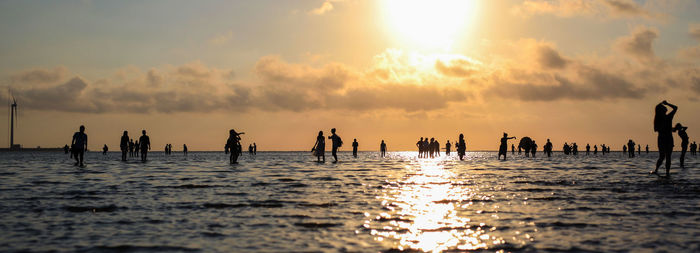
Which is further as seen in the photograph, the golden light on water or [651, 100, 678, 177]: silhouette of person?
[651, 100, 678, 177]: silhouette of person

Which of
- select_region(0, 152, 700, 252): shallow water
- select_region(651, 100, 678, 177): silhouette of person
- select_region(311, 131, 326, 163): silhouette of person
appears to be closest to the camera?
select_region(0, 152, 700, 252): shallow water

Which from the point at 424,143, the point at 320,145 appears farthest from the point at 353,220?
the point at 424,143

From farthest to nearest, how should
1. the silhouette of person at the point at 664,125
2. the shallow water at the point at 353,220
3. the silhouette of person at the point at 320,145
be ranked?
the silhouette of person at the point at 320,145 < the silhouette of person at the point at 664,125 < the shallow water at the point at 353,220

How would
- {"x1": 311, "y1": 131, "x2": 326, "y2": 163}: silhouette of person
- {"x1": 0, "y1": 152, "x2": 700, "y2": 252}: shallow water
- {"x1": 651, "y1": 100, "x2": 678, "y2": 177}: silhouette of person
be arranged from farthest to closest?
{"x1": 311, "y1": 131, "x2": 326, "y2": 163}: silhouette of person < {"x1": 651, "y1": 100, "x2": 678, "y2": 177}: silhouette of person < {"x1": 0, "y1": 152, "x2": 700, "y2": 252}: shallow water

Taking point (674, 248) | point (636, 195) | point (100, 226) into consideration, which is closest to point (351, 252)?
point (674, 248)

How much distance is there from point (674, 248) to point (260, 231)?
4028mm

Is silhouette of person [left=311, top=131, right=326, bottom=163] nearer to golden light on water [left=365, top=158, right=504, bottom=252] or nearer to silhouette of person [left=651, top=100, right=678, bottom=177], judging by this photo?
silhouette of person [left=651, top=100, right=678, bottom=177]

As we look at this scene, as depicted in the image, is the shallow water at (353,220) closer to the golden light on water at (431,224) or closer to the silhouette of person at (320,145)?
the golden light on water at (431,224)

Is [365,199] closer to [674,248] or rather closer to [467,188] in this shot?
[467,188]

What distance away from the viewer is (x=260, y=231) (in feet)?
21.8

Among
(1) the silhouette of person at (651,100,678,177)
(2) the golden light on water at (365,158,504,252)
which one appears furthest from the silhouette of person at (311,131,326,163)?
(2) the golden light on water at (365,158,504,252)

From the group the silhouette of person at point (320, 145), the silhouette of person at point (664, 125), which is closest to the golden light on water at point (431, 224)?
the silhouette of person at point (664, 125)

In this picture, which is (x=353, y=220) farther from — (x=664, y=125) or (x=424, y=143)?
(x=424, y=143)

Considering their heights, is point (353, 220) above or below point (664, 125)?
below
